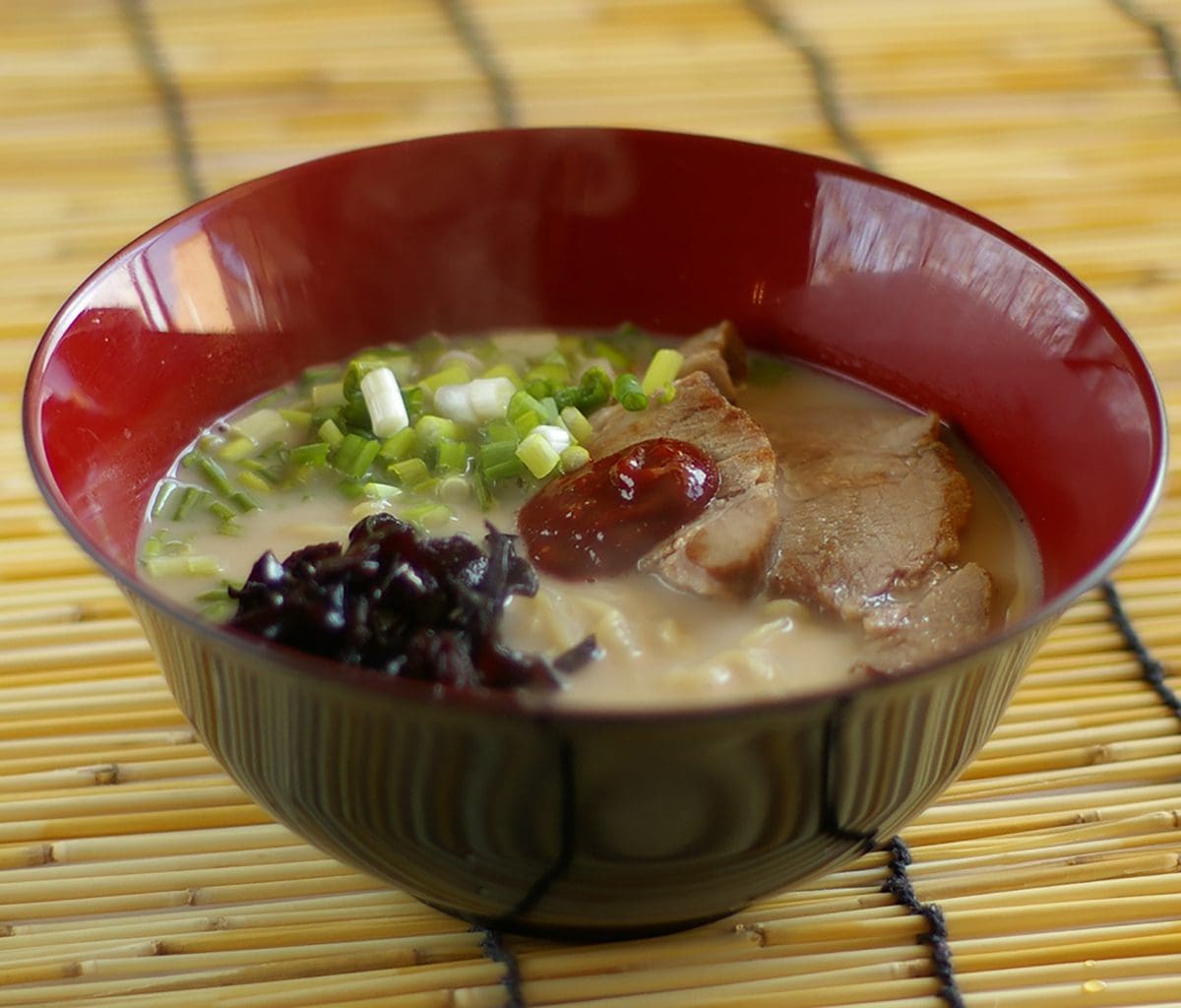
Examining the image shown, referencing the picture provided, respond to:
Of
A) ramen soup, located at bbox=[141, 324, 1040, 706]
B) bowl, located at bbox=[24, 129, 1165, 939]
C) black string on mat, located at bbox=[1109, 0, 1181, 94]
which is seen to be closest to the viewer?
bowl, located at bbox=[24, 129, 1165, 939]

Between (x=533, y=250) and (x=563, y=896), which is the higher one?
(x=533, y=250)

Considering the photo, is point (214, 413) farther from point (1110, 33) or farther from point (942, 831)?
point (1110, 33)

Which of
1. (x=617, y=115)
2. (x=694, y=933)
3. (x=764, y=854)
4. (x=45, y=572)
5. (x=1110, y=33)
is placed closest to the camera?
(x=764, y=854)

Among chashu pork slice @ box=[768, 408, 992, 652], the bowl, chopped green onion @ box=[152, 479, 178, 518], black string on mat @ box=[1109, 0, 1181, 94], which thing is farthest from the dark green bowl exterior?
black string on mat @ box=[1109, 0, 1181, 94]

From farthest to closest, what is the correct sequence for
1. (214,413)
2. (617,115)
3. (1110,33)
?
(1110,33) → (617,115) → (214,413)

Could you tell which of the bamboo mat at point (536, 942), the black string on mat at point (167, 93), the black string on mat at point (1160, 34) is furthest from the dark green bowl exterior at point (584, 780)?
the black string on mat at point (1160, 34)

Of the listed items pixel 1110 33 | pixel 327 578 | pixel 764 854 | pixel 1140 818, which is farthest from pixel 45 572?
pixel 1110 33

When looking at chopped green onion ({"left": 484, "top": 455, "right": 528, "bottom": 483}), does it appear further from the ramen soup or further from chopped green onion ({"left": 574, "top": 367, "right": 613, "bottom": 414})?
chopped green onion ({"left": 574, "top": 367, "right": 613, "bottom": 414})
